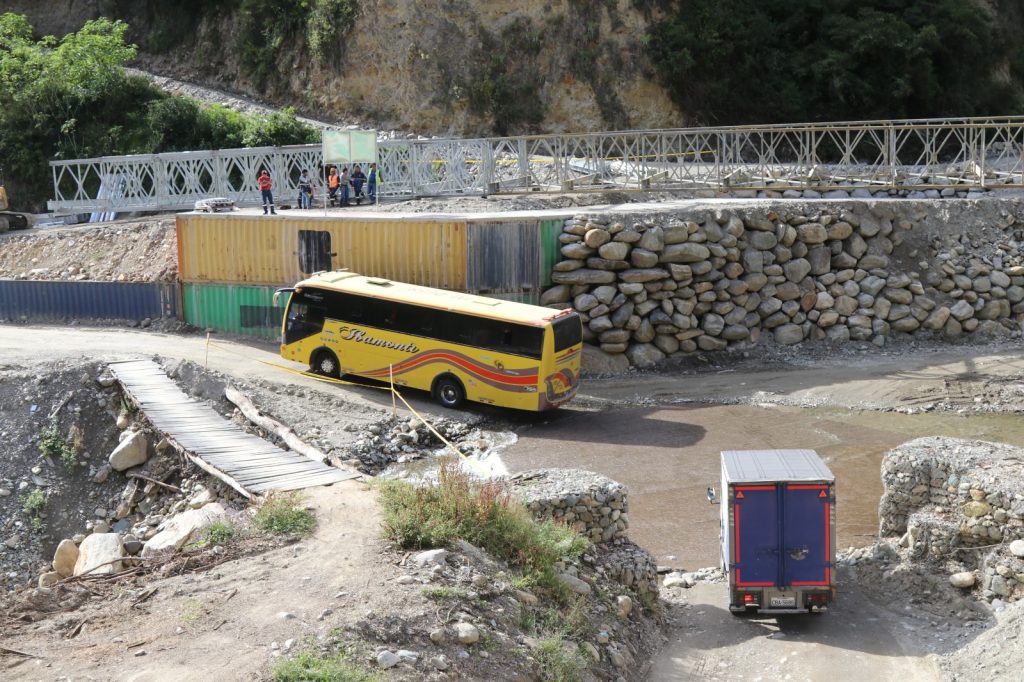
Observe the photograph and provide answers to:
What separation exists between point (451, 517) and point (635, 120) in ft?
115

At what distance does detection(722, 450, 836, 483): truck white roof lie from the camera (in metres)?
13.7

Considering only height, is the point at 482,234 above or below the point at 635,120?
below

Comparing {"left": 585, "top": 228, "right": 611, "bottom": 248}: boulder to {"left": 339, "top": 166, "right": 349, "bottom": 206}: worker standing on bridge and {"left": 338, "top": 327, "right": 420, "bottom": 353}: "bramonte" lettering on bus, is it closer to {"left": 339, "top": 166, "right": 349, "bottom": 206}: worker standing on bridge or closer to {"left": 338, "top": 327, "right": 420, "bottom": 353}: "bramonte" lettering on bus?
{"left": 338, "top": 327, "right": 420, "bottom": 353}: "bramonte" lettering on bus

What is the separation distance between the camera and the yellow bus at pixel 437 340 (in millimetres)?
22922

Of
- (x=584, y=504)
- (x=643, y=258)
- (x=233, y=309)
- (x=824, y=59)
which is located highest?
(x=824, y=59)

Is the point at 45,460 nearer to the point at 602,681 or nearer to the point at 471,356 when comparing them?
the point at 471,356

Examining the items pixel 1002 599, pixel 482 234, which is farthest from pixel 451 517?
pixel 482 234

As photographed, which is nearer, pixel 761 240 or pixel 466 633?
pixel 466 633

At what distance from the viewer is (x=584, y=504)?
14.7 metres

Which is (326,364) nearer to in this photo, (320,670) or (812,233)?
(812,233)

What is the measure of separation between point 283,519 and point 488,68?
114 feet

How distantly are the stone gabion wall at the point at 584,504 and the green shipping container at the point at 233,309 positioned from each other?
14.3 metres

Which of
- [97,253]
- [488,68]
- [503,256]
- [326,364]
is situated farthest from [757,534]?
[488,68]

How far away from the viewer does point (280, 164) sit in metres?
34.7
